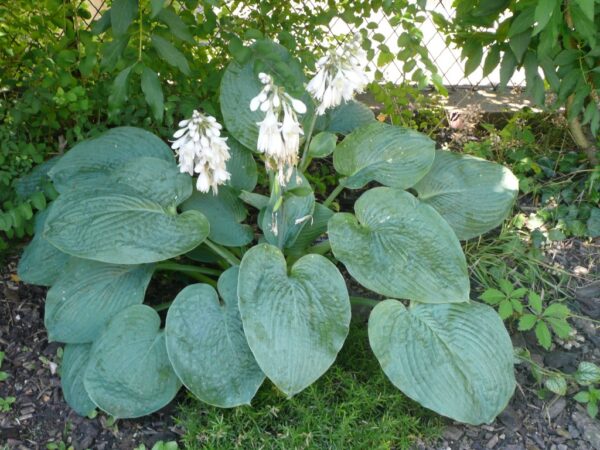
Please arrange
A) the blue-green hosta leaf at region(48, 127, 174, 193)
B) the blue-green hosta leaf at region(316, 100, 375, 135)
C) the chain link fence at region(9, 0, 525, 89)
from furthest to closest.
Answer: the chain link fence at region(9, 0, 525, 89) → the blue-green hosta leaf at region(316, 100, 375, 135) → the blue-green hosta leaf at region(48, 127, 174, 193)

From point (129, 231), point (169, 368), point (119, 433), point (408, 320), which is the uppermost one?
point (129, 231)

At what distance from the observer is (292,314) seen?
230 centimetres

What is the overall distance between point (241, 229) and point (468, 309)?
Answer: 0.86 m

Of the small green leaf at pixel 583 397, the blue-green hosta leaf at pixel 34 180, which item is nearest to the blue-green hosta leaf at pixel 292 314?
the small green leaf at pixel 583 397

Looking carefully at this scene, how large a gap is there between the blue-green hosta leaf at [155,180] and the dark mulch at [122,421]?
0.74 m

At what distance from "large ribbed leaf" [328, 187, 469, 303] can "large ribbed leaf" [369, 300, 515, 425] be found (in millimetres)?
110

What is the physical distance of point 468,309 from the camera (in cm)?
247

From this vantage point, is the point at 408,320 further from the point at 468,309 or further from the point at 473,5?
the point at 473,5

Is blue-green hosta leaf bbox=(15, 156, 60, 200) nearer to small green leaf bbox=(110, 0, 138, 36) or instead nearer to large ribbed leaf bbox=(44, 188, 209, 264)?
large ribbed leaf bbox=(44, 188, 209, 264)

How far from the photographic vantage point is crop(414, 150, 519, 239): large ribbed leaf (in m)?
2.79

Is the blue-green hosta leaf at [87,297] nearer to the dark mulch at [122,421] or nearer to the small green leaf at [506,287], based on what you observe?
the dark mulch at [122,421]

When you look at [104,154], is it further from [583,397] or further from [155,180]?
[583,397]

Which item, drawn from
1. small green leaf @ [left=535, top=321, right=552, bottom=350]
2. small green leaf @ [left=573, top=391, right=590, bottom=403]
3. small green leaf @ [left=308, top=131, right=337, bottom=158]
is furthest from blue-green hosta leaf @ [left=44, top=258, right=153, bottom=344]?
small green leaf @ [left=573, top=391, right=590, bottom=403]

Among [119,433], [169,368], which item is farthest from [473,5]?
[119,433]
